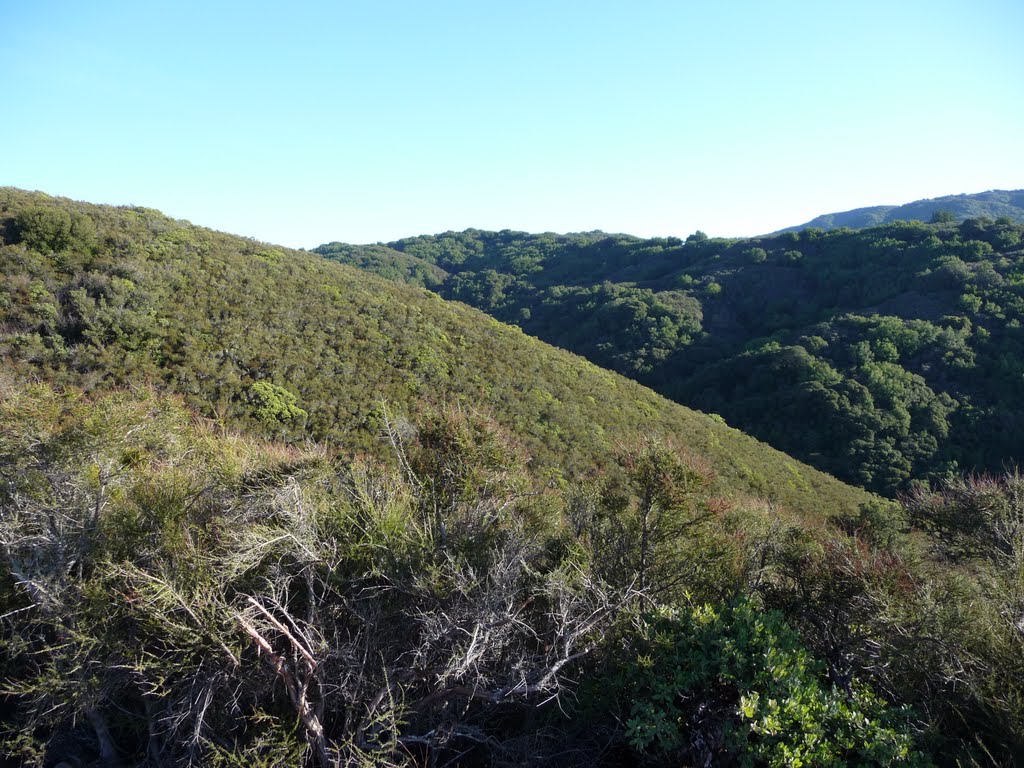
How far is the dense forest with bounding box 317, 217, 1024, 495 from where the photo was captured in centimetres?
3441

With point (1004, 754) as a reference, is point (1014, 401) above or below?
below

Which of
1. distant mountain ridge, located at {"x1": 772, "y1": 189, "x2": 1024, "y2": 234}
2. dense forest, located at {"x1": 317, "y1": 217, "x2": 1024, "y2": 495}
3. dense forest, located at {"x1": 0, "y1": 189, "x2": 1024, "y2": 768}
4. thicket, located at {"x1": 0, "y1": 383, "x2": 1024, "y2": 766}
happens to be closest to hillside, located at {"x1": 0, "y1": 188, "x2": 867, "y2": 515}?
dense forest, located at {"x1": 0, "y1": 189, "x2": 1024, "y2": 768}

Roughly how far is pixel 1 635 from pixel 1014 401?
49.7 m

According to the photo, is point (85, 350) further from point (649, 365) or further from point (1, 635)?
point (649, 365)

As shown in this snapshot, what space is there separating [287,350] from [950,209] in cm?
14292

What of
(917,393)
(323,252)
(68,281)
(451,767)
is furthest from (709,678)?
(323,252)

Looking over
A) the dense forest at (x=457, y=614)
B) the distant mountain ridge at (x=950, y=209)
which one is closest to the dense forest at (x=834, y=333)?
the dense forest at (x=457, y=614)

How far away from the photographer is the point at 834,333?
4472 centimetres

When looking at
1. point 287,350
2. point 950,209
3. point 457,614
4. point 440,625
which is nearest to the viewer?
point 440,625

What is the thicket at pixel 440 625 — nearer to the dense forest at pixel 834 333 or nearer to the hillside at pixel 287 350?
the hillside at pixel 287 350

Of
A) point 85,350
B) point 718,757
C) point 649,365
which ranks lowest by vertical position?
point 649,365

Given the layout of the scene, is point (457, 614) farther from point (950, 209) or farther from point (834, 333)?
point (950, 209)

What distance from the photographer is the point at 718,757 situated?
4.54m

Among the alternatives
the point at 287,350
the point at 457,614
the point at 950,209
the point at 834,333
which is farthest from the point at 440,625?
the point at 950,209
